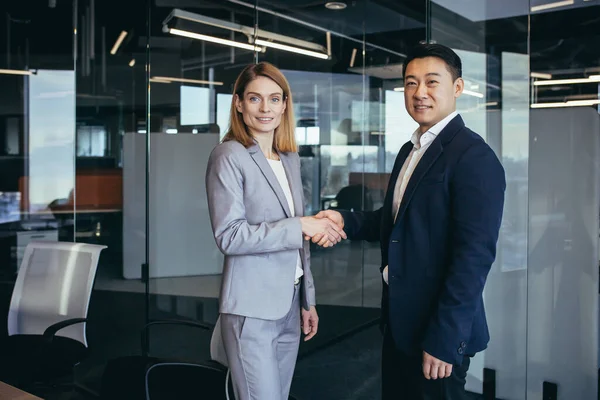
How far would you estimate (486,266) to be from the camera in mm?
1791

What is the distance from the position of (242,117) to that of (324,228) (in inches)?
21.4

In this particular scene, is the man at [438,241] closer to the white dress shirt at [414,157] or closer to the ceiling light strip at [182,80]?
the white dress shirt at [414,157]

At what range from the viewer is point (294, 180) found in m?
2.23

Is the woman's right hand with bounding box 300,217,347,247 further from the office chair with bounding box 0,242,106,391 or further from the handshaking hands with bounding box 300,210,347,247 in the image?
the office chair with bounding box 0,242,106,391

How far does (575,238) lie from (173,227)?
142 inches

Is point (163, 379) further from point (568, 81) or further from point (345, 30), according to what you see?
point (345, 30)

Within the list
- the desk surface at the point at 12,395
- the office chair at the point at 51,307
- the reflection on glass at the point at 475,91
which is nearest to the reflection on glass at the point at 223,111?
the office chair at the point at 51,307

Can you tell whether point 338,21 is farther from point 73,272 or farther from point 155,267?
point 73,272

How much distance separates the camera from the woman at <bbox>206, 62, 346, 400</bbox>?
6.40ft

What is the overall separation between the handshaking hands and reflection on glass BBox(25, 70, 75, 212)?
6199 millimetres

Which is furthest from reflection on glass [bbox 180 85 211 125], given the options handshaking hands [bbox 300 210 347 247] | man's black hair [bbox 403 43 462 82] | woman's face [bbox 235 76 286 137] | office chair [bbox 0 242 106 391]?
man's black hair [bbox 403 43 462 82]

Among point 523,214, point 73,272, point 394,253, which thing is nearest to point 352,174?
point 523,214

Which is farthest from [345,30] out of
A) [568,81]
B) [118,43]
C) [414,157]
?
[118,43]

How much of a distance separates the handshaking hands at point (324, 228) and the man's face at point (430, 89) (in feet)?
1.81
